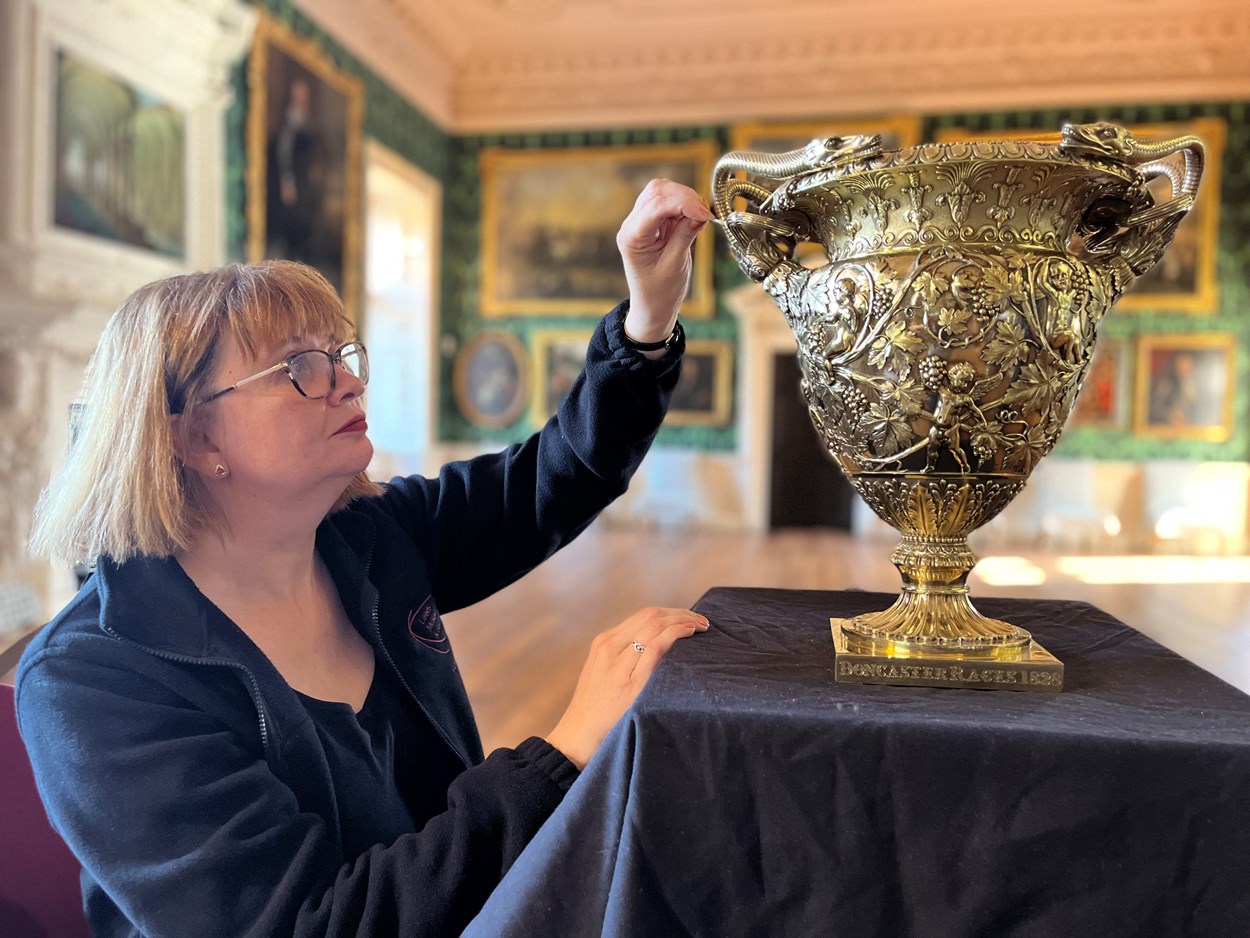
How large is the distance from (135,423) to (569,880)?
906 mm

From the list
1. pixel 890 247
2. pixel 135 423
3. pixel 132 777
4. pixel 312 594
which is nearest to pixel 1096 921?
A: pixel 890 247

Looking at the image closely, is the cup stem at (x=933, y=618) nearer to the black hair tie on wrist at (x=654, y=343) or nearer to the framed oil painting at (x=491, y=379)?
the black hair tie on wrist at (x=654, y=343)

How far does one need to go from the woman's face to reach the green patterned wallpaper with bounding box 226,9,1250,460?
9208 millimetres

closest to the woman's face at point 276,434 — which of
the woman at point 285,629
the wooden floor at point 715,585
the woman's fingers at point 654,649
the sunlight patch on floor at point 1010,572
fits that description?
the woman at point 285,629

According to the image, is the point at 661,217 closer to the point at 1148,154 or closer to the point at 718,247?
the point at 1148,154

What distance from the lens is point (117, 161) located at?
22.8 ft

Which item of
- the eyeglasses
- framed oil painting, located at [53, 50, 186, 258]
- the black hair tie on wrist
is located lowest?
the eyeglasses

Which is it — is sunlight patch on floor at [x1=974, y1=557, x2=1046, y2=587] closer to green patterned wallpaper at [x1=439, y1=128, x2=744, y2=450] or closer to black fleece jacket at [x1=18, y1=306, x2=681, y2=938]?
green patterned wallpaper at [x1=439, y1=128, x2=744, y2=450]

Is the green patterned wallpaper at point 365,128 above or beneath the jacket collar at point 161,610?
above

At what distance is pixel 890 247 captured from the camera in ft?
3.56

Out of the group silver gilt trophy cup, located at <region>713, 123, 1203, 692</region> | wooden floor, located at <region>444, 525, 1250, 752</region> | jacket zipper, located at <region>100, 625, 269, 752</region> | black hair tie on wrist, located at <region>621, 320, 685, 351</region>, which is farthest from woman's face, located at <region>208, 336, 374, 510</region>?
wooden floor, located at <region>444, 525, 1250, 752</region>

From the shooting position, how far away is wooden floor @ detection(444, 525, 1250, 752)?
5293mm

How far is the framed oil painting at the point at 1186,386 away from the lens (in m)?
12.0

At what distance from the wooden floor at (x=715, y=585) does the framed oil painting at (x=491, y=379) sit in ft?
7.44
